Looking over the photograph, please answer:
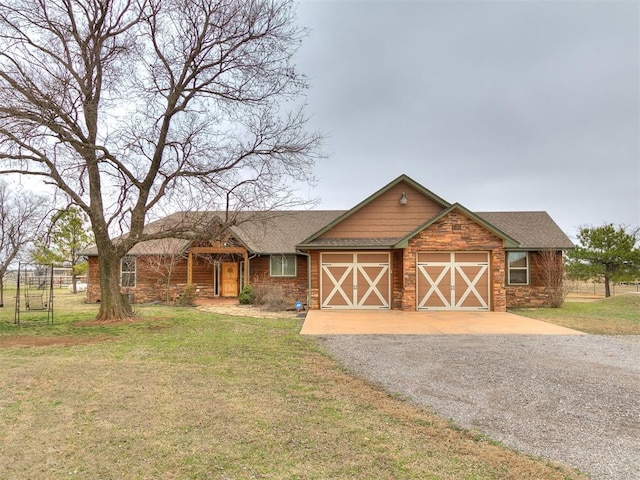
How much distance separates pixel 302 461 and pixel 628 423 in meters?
3.91

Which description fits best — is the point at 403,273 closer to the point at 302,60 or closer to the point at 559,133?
the point at 302,60

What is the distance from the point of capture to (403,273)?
15.4 m

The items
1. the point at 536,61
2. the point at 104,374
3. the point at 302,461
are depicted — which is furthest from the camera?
the point at 536,61

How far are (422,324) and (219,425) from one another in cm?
901

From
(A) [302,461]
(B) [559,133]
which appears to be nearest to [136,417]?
(A) [302,461]

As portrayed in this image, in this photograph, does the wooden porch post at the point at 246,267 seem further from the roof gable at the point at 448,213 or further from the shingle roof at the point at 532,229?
the shingle roof at the point at 532,229

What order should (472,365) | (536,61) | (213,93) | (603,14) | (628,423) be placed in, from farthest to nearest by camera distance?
(536,61)
(603,14)
(213,93)
(472,365)
(628,423)

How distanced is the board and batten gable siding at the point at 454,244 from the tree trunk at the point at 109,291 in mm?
10028

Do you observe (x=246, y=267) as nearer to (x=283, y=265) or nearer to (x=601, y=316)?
(x=283, y=265)

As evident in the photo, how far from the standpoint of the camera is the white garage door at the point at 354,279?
1622 cm

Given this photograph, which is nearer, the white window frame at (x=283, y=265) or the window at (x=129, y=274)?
the white window frame at (x=283, y=265)

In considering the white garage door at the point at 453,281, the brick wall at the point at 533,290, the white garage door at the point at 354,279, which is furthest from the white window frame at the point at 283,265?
the brick wall at the point at 533,290

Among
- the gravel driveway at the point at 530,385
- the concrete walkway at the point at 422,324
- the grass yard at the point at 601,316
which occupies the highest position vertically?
the gravel driveway at the point at 530,385

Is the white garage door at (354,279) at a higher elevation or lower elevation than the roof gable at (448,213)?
lower
